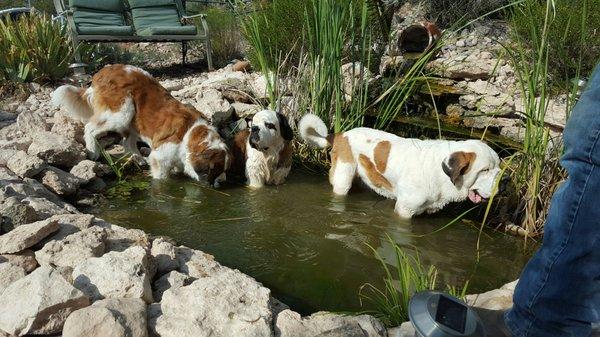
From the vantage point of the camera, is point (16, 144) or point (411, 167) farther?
point (16, 144)

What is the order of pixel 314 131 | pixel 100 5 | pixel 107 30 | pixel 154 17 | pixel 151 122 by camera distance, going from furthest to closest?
pixel 154 17
pixel 100 5
pixel 107 30
pixel 151 122
pixel 314 131

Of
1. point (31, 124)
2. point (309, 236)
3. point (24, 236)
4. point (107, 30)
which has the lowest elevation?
point (309, 236)

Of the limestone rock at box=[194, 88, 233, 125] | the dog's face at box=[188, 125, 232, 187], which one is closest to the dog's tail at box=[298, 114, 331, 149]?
the dog's face at box=[188, 125, 232, 187]

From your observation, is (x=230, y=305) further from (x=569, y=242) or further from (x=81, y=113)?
→ (x=81, y=113)

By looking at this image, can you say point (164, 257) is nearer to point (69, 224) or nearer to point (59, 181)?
point (69, 224)

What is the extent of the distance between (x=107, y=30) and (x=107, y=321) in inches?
325

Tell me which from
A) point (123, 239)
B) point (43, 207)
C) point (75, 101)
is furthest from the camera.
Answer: point (75, 101)

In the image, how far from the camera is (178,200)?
4.61 metres

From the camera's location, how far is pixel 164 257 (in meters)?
2.81

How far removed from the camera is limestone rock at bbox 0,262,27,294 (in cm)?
233

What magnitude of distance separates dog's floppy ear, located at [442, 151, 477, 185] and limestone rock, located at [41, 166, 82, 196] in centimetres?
306

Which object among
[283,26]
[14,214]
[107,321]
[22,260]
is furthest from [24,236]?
[283,26]

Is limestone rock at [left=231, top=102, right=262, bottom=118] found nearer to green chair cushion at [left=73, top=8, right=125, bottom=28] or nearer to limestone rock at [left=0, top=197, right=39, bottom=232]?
limestone rock at [left=0, top=197, right=39, bottom=232]

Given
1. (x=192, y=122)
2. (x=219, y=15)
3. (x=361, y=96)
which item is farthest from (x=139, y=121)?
(x=219, y=15)
